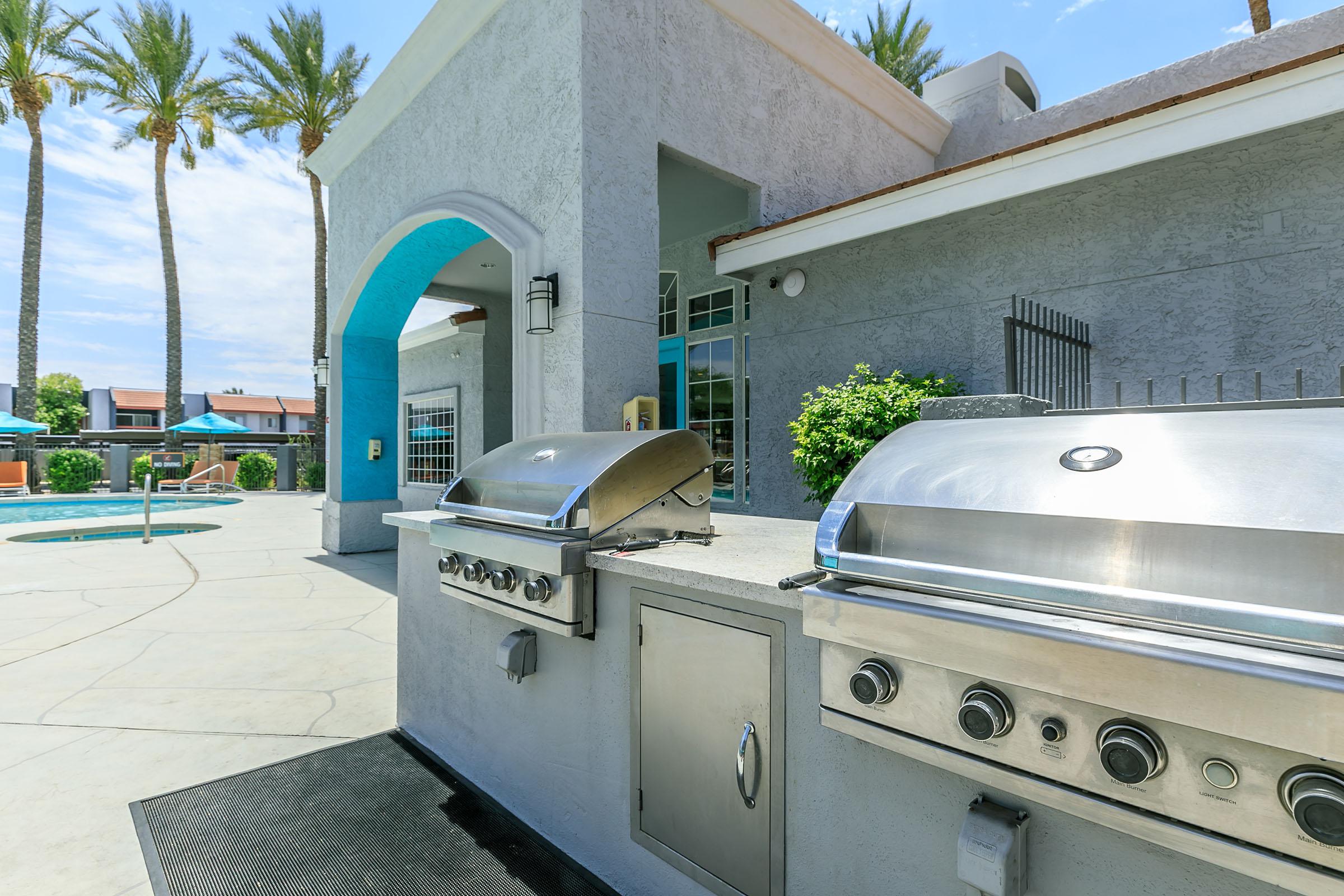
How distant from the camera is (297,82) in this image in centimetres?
1608

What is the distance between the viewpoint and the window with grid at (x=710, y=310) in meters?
8.29

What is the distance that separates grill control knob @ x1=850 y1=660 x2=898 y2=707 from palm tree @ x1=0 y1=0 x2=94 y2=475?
23128mm

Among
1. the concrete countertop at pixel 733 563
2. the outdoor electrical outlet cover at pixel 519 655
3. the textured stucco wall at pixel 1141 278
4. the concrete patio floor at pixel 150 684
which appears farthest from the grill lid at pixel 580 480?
the textured stucco wall at pixel 1141 278

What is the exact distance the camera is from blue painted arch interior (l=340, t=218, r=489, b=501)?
8039mm

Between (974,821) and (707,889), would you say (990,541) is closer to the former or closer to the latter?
(974,821)

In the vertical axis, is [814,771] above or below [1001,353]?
below

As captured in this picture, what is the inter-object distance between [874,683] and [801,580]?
12.0 inches

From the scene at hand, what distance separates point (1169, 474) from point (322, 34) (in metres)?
20.9

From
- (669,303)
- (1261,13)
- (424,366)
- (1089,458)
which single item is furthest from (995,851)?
(424,366)

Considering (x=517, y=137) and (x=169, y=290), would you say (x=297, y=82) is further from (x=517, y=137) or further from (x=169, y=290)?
(x=517, y=137)

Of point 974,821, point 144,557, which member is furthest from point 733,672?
point 144,557

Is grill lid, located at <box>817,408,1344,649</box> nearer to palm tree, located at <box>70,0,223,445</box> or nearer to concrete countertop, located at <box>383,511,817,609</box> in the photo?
concrete countertop, located at <box>383,511,817,609</box>

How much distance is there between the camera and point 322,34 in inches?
638

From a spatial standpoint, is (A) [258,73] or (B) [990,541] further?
(A) [258,73]
